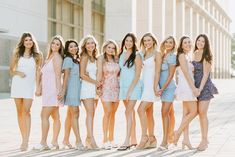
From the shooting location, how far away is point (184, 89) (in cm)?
934

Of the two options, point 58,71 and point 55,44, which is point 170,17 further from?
point 58,71

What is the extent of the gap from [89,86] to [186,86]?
1726 millimetres

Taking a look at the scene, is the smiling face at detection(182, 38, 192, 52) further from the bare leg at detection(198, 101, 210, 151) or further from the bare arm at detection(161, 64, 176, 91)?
the bare leg at detection(198, 101, 210, 151)

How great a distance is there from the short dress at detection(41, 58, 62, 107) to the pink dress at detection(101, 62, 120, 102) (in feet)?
2.77

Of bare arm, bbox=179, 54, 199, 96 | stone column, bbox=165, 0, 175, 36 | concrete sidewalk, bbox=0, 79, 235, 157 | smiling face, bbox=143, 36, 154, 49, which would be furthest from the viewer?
stone column, bbox=165, 0, 175, 36

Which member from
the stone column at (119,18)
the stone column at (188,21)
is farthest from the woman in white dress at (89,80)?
the stone column at (188,21)

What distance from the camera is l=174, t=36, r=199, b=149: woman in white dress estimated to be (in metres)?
9.27

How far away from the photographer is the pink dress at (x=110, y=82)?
945 cm

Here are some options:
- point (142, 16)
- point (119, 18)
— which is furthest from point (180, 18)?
point (119, 18)

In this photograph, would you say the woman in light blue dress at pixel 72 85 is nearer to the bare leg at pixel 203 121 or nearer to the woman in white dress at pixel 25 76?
the woman in white dress at pixel 25 76

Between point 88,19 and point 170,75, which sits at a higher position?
point 88,19

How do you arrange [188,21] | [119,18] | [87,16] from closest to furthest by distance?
1. [119,18]
2. [87,16]
3. [188,21]

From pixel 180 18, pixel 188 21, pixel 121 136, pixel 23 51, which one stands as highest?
pixel 188 21

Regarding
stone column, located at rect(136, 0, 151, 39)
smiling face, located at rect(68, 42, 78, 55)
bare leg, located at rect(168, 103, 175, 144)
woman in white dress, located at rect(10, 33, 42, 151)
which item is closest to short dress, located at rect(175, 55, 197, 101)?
bare leg, located at rect(168, 103, 175, 144)
